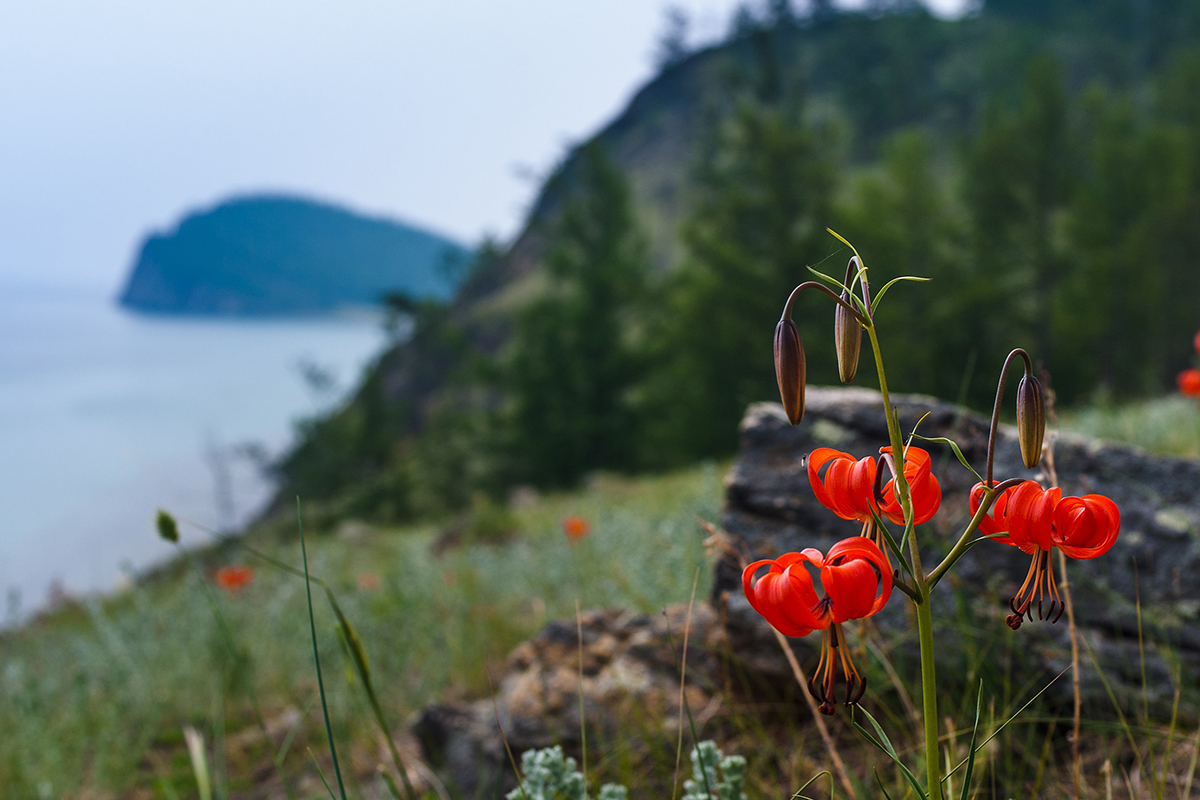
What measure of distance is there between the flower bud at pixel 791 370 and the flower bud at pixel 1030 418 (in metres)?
0.27

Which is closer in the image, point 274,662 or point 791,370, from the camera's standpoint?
point 791,370

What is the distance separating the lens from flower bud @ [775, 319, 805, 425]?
0.89m

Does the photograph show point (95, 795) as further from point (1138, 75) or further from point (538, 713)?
point (1138, 75)

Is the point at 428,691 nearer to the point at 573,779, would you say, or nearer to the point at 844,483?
the point at 573,779

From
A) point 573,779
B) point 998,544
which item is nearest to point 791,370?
point 573,779

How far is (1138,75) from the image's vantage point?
5534cm

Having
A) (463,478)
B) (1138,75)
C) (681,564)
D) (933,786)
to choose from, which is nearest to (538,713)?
(681,564)

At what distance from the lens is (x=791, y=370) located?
895 mm

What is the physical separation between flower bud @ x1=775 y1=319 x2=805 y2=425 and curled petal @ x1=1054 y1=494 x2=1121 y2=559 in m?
0.31

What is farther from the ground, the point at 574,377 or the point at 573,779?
the point at 573,779

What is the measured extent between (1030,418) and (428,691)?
9.76ft

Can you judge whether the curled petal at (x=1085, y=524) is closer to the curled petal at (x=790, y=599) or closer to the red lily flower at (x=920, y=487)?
the red lily flower at (x=920, y=487)

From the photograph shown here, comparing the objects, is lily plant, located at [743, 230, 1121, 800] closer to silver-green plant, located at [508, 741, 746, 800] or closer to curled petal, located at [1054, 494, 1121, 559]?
curled petal, located at [1054, 494, 1121, 559]

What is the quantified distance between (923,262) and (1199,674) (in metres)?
25.5
